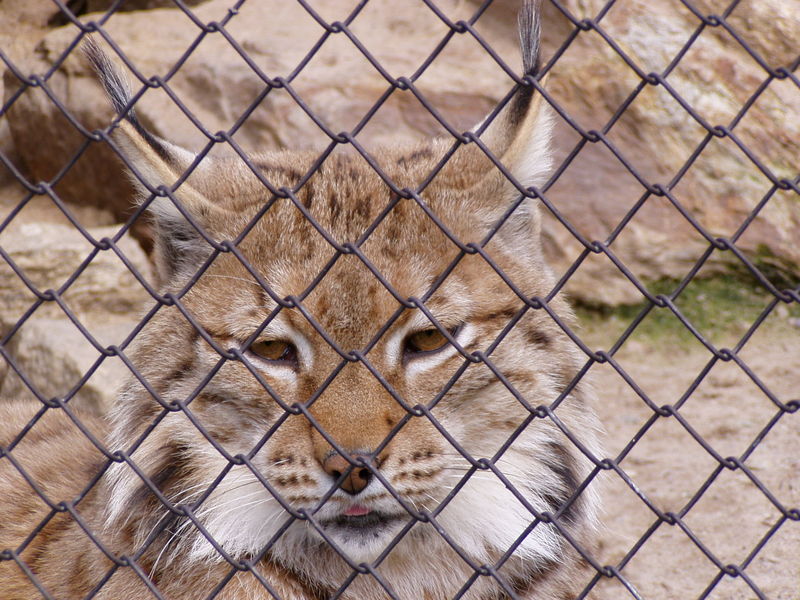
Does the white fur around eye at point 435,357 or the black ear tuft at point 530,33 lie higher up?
the black ear tuft at point 530,33

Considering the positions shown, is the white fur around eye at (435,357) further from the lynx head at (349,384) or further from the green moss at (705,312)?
the green moss at (705,312)

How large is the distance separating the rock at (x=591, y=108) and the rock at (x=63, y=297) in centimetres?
86

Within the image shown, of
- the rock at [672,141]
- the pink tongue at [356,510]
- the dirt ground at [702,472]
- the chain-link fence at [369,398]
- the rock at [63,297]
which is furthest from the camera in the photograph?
the rock at [672,141]

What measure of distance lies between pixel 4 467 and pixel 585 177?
4.22 m

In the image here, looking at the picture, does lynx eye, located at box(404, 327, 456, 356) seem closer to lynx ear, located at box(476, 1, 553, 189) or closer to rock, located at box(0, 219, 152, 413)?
lynx ear, located at box(476, 1, 553, 189)

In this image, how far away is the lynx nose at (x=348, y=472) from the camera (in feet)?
9.61

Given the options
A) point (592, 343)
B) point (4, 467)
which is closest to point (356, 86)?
point (592, 343)

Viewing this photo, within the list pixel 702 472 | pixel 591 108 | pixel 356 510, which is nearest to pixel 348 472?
pixel 356 510

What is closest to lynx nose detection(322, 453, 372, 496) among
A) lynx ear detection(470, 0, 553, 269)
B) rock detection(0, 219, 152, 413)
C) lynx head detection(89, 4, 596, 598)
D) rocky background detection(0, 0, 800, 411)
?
lynx head detection(89, 4, 596, 598)

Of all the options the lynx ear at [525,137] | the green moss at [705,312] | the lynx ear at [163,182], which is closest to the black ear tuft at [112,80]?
the lynx ear at [163,182]

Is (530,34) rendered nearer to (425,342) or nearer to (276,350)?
(425,342)

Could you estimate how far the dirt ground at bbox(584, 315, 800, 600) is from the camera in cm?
458

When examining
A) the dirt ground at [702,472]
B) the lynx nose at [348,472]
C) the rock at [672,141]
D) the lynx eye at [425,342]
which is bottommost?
the lynx nose at [348,472]

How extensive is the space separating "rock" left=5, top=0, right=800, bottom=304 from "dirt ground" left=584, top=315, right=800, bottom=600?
0.68 meters
